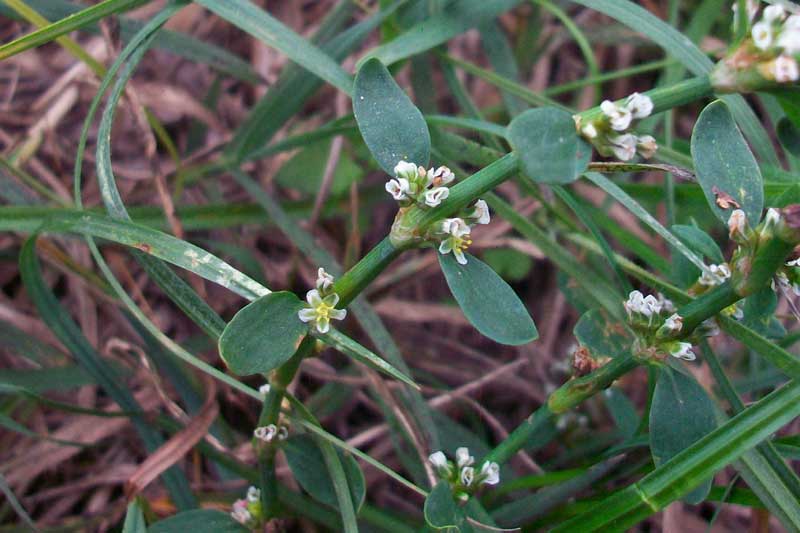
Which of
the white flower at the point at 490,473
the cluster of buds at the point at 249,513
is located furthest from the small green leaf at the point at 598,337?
the cluster of buds at the point at 249,513

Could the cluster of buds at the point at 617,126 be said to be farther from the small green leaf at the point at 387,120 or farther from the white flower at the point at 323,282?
the white flower at the point at 323,282

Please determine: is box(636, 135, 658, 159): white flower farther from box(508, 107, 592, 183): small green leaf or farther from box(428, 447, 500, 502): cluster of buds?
box(428, 447, 500, 502): cluster of buds

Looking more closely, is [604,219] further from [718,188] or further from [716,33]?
[716,33]

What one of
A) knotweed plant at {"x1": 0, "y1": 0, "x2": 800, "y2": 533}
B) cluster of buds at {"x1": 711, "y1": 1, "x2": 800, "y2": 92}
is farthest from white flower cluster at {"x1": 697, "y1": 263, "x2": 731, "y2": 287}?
cluster of buds at {"x1": 711, "y1": 1, "x2": 800, "y2": 92}

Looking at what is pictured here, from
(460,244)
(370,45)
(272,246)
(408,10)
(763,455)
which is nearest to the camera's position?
(460,244)

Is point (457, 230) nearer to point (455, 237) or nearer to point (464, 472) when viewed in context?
point (455, 237)

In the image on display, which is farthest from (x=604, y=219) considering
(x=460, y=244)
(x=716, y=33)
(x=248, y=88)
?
(x=248, y=88)
